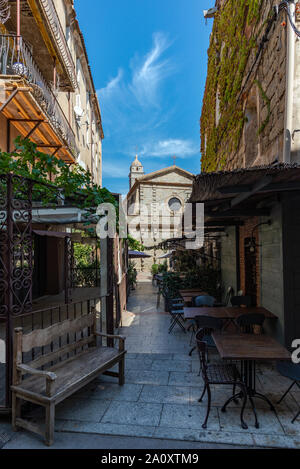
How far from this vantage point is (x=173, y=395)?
13.4 feet

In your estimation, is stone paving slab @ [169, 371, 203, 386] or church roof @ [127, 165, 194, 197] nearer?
stone paving slab @ [169, 371, 203, 386]

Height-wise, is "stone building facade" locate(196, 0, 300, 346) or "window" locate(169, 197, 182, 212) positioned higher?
"window" locate(169, 197, 182, 212)

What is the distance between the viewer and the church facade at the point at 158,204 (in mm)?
32094

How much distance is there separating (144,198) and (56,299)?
23.5m

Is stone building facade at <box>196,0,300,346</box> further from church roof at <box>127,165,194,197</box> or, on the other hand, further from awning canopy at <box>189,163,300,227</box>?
church roof at <box>127,165,194,197</box>

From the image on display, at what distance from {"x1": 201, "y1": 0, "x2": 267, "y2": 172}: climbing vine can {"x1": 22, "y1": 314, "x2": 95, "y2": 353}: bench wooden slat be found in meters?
6.89

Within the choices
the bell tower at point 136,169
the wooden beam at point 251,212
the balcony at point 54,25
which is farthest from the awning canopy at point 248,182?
the bell tower at point 136,169

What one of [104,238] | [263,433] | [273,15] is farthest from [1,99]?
[263,433]

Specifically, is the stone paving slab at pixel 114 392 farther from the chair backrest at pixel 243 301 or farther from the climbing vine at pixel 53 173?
the chair backrest at pixel 243 301

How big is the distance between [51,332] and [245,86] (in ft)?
25.4

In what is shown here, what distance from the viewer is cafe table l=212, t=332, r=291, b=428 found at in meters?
3.55

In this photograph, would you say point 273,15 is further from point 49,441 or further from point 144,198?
point 144,198

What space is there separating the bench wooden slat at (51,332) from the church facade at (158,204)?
87.7 feet

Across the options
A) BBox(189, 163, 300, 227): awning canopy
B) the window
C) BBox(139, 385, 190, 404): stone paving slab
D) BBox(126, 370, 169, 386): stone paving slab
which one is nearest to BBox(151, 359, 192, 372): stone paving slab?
BBox(126, 370, 169, 386): stone paving slab
